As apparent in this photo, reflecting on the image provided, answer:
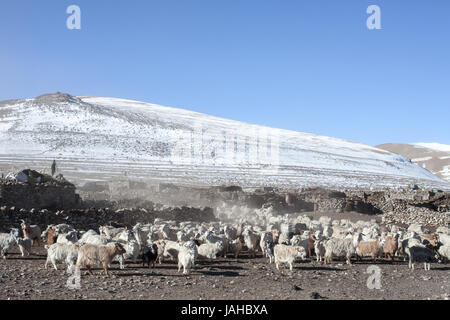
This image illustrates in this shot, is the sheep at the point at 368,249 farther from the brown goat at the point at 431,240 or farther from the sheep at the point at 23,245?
the sheep at the point at 23,245

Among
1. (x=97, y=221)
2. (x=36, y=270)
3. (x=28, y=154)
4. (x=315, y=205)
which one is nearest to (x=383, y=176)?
(x=315, y=205)

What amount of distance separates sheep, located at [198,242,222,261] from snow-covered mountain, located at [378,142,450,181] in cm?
12140

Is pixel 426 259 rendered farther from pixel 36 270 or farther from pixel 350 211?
pixel 350 211

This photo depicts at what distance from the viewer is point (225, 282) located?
385 inches

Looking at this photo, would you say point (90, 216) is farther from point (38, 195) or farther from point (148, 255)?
point (148, 255)

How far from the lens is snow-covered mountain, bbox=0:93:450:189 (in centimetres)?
6169

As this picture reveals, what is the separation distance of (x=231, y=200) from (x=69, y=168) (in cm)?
3340

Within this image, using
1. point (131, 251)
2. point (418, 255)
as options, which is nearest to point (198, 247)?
point (131, 251)

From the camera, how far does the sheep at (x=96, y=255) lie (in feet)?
32.5

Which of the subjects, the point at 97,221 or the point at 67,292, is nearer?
the point at 67,292

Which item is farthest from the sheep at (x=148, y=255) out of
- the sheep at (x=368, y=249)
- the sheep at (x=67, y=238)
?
the sheep at (x=368, y=249)
